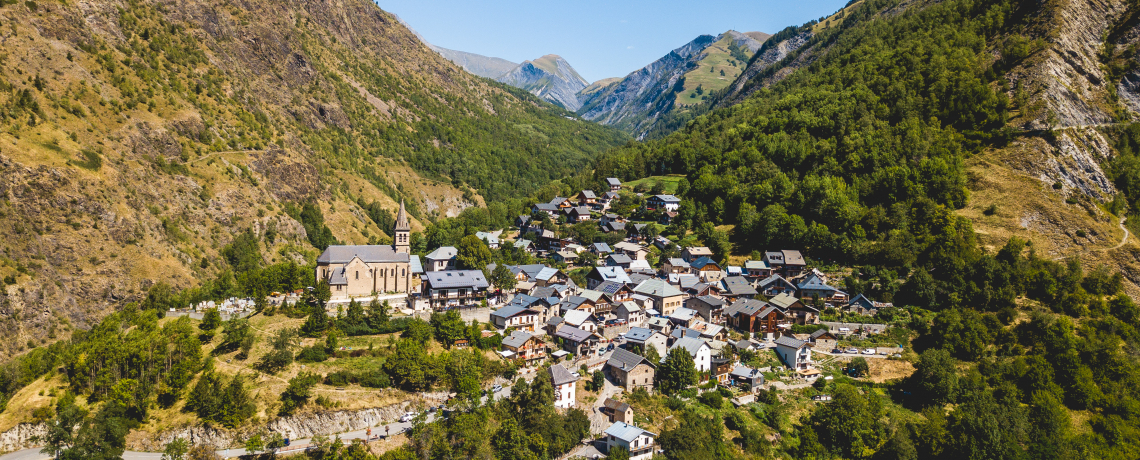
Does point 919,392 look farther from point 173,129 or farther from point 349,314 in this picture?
point 173,129

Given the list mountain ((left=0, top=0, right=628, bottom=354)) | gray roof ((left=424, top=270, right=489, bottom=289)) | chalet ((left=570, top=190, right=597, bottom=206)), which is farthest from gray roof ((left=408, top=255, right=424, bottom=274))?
chalet ((left=570, top=190, right=597, bottom=206))

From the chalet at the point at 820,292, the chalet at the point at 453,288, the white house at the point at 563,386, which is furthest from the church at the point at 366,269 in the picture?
the chalet at the point at 820,292

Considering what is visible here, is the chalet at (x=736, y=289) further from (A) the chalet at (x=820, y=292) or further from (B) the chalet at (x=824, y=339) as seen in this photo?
(B) the chalet at (x=824, y=339)

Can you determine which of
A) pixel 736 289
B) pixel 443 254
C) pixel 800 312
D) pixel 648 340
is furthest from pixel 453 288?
pixel 800 312

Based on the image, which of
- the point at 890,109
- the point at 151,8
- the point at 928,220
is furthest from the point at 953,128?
the point at 151,8

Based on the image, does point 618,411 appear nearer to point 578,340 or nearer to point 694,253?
point 578,340
